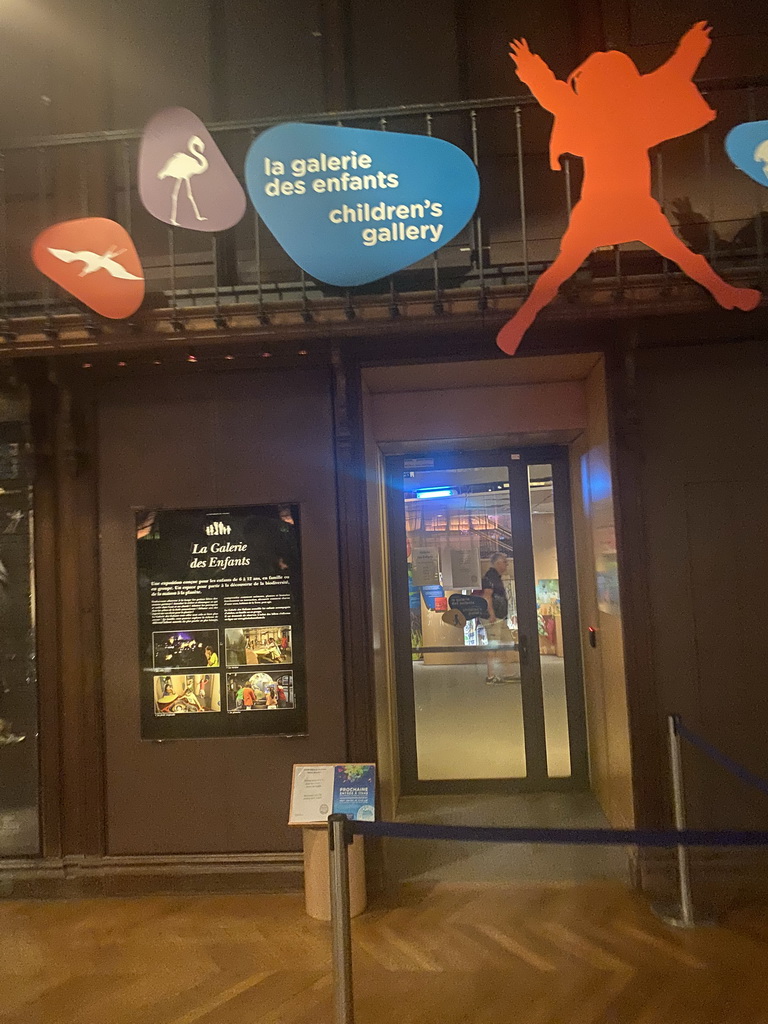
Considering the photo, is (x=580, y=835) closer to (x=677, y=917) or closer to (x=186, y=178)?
(x=677, y=917)

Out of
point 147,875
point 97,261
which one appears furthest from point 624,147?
point 147,875

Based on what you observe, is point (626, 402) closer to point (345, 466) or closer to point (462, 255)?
point (462, 255)

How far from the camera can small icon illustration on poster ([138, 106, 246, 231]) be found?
153 inches

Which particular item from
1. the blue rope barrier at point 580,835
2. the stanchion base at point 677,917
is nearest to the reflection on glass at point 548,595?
the stanchion base at point 677,917

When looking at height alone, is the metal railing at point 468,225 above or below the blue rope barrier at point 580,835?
above

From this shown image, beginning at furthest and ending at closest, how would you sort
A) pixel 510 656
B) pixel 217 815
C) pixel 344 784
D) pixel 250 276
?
pixel 510 656
pixel 250 276
pixel 217 815
pixel 344 784

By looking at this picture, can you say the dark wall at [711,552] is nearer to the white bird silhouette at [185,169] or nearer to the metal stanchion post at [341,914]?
the metal stanchion post at [341,914]

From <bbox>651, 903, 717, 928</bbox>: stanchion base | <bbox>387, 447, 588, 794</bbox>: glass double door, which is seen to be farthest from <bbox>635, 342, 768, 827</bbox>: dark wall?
<bbox>387, 447, 588, 794</bbox>: glass double door

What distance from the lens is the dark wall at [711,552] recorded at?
14.6 feet

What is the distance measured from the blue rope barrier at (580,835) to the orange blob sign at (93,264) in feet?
10.1

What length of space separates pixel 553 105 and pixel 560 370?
1787mm

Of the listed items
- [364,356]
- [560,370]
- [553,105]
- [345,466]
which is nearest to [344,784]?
[345,466]

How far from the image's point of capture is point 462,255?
4.85m

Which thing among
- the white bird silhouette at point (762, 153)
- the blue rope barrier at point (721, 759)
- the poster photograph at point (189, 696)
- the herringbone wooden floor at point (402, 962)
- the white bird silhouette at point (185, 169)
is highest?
the white bird silhouette at point (185, 169)
